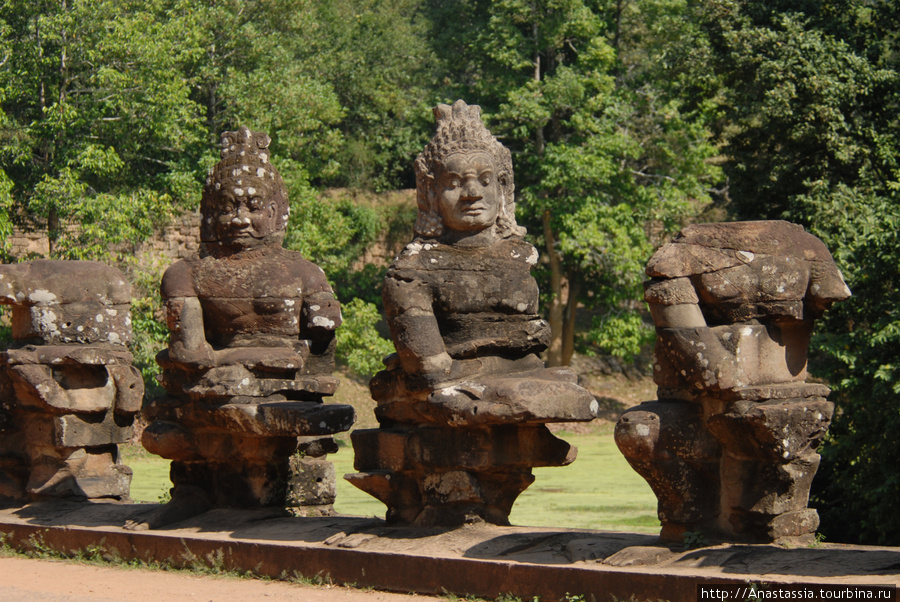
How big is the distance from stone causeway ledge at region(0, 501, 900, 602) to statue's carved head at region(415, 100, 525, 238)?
65.4 inches

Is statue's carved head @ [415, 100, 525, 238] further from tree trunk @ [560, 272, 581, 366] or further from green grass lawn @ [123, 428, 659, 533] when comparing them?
tree trunk @ [560, 272, 581, 366]

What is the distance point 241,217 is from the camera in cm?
742

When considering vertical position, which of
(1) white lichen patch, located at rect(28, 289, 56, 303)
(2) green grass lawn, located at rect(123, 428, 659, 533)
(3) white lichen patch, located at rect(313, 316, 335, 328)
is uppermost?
(1) white lichen patch, located at rect(28, 289, 56, 303)

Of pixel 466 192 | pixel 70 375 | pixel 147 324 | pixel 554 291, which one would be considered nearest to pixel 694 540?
pixel 466 192

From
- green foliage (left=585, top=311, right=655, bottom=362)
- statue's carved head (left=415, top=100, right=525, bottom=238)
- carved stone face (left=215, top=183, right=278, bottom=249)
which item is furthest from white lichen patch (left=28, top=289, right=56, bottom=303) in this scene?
green foliage (left=585, top=311, right=655, bottom=362)

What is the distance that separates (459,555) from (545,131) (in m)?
18.2

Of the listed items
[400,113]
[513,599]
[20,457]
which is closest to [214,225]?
[20,457]

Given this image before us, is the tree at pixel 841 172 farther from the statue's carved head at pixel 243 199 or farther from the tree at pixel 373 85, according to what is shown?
the tree at pixel 373 85

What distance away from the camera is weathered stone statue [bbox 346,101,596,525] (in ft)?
20.0

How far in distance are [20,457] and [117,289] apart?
147 cm

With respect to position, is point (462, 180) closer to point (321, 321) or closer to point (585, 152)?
point (321, 321)

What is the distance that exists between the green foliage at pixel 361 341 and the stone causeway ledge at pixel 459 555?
9314 mm

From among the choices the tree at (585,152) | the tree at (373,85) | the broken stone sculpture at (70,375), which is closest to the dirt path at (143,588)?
Result: the broken stone sculpture at (70,375)

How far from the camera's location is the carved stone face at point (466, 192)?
21.1ft
